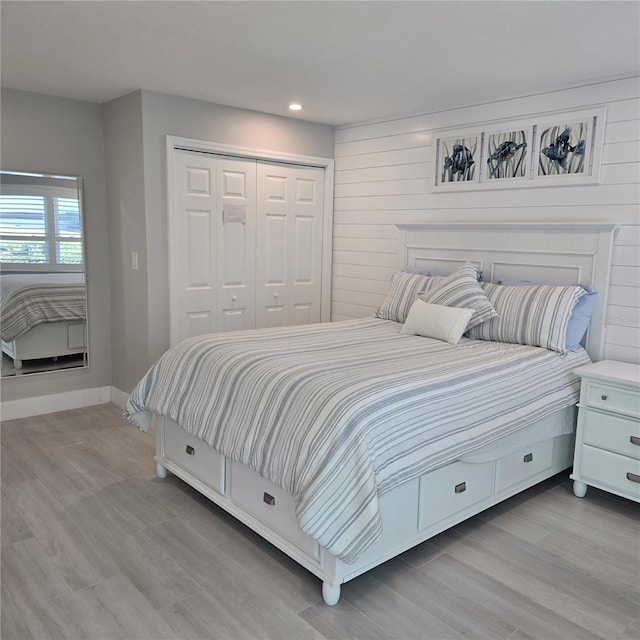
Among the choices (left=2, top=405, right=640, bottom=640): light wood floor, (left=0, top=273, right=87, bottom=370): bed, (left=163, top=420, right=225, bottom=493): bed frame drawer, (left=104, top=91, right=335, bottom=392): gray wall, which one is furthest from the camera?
(left=0, top=273, right=87, bottom=370): bed

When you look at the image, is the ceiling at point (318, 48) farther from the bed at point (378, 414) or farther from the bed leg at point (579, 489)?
the bed leg at point (579, 489)

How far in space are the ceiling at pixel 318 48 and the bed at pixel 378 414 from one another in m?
0.97

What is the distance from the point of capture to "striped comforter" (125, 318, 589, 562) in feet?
6.88

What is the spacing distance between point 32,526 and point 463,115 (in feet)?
12.0

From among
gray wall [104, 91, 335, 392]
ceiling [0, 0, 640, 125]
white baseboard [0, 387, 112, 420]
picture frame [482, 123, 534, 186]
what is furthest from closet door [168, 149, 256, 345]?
picture frame [482, 123, 534, 186]

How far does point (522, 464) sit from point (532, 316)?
2.81 ft

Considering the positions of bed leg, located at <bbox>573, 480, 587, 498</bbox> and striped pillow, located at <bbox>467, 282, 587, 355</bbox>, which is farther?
striped pillow, located at <bbox>467, 282, 587, 355</bbox>

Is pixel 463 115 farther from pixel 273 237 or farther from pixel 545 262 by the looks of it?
pixel 273 237

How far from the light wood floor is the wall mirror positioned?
1.24 m

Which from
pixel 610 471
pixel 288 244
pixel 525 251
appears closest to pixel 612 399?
pixel 610 471

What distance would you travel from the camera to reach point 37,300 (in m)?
4.18

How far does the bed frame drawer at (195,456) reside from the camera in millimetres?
2789

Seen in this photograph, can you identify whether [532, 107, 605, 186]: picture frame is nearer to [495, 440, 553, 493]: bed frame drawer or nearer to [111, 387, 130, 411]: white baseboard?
[495, 440, 553, 493]: bed frame drawer

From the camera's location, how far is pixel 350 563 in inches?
83.8
